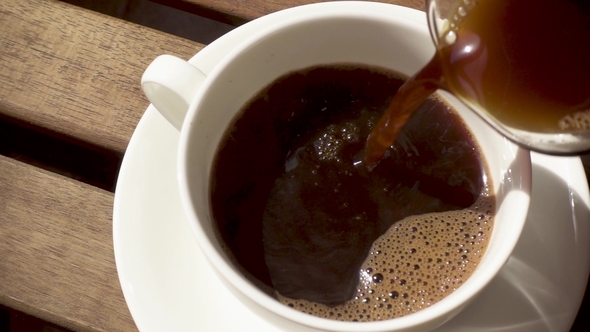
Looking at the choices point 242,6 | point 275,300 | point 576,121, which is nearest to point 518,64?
point 576,121

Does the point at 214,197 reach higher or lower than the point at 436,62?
lower

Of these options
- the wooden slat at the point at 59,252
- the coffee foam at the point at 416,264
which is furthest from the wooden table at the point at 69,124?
the coffee foam at the point at 416,264

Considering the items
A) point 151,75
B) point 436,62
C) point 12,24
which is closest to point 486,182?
point 436,62

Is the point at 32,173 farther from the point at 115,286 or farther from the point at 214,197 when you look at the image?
the point at 214,197

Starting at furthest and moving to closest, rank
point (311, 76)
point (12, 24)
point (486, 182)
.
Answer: point (12, 24), point (311, 76), point (486, 182)

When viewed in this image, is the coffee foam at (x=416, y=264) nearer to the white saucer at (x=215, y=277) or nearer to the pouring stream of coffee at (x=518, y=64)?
the white saucer at (x=215, y=277)
